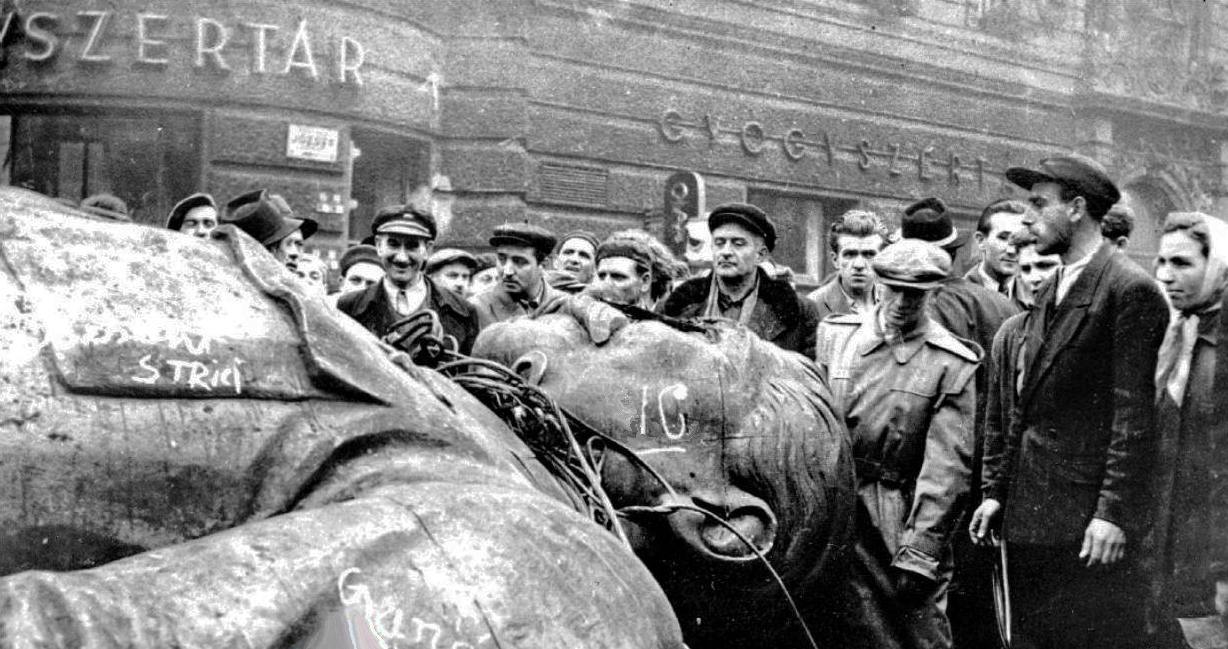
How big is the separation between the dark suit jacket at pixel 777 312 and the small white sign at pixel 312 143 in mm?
6213

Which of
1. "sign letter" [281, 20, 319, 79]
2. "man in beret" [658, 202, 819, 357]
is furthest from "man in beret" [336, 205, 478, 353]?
"sign letter" [281, 20, 319, 79]

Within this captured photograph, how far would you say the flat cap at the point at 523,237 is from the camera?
737 centimetres

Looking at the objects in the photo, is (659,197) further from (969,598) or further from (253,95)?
(969,598)

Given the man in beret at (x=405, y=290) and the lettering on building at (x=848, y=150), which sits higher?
the lettering on building at (x=848, y=150)

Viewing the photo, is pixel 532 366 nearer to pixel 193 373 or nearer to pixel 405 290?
pixel 193 373

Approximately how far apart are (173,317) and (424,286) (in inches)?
177

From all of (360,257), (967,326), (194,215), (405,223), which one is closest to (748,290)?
(967,326)

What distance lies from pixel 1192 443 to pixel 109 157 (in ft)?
28.3

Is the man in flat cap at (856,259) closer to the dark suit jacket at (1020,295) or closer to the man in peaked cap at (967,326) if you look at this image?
the man in peaked cap at (967,326)

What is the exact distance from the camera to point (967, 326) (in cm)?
619

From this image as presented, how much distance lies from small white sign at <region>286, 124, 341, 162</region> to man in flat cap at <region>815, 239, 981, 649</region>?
6882 mm

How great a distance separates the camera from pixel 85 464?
195cm

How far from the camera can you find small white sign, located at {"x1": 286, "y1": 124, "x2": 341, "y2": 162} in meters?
11.4

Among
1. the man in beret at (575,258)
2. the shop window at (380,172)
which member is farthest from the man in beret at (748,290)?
the shop window at (380,172)
